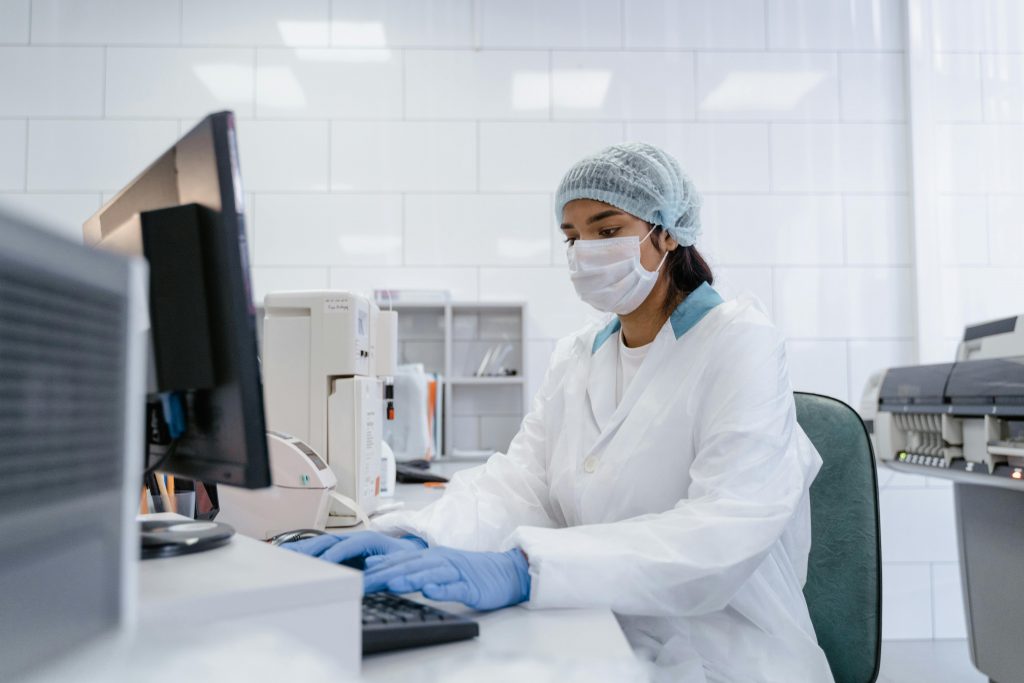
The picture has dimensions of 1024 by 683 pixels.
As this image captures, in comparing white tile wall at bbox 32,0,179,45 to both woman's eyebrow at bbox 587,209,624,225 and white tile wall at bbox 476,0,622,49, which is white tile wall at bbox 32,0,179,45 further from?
woman's eyebrow at bbox 587,209,624,225

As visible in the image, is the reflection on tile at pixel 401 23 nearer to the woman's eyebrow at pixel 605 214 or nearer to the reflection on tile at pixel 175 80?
the reflection on tile at pixel 175 80

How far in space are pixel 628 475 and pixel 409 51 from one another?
103 inches

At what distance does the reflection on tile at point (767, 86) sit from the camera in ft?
11.1

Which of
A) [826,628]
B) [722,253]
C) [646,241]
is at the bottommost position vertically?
[826,628]

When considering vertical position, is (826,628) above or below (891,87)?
below

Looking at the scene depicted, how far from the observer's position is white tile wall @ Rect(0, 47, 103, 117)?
131 inches

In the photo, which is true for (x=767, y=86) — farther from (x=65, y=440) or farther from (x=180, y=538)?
(x=65, y=440)

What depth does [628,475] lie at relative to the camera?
1.29m

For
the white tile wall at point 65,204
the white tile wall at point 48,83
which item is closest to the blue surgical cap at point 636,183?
the white tile wall at point 65,204

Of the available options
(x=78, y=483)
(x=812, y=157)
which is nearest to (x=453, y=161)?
(x=812, y=157)

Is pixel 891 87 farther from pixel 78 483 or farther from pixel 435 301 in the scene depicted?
pixel 78 483

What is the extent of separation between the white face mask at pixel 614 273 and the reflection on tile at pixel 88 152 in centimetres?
252

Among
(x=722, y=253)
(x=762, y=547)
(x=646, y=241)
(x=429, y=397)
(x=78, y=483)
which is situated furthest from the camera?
(x=722, y=253)

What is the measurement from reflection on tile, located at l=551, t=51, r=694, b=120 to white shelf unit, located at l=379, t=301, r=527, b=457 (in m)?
0.94
